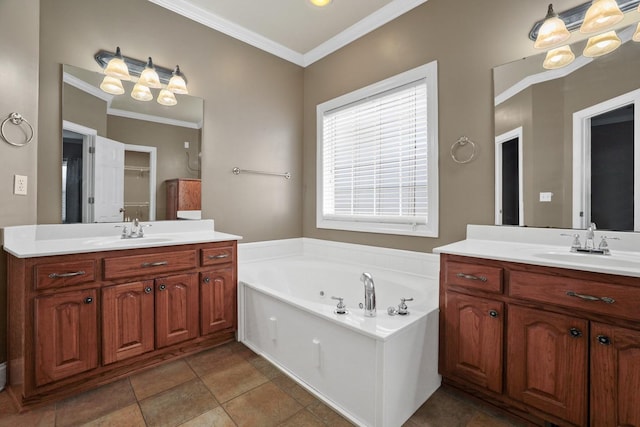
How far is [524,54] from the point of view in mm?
1932

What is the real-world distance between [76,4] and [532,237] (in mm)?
3456

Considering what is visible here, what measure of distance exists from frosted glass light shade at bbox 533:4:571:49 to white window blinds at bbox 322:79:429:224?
80 centimetres

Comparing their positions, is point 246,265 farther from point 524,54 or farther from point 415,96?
point 524,54

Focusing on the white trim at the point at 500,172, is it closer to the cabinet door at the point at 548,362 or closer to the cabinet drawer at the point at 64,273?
the cabinet door at the point at 548,362

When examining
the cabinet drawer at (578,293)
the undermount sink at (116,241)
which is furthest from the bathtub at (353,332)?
the undermount sink at (116,241)

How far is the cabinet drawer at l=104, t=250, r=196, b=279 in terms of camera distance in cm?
183

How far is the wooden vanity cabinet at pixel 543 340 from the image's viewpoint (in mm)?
1217

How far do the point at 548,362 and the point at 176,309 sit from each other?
2.16 metres

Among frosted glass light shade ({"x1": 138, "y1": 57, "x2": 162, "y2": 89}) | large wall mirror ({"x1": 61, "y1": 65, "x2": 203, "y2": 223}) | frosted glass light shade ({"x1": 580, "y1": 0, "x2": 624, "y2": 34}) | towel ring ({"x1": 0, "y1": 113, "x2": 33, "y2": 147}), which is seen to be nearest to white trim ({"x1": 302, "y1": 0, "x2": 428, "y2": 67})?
frosted glass light shade ({"x1": 580, "y1": 0, "x2": 624, "y2": 34})

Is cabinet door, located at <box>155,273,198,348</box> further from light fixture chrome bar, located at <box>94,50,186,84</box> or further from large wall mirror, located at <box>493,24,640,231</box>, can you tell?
large wall mirror, located at <box>493,24,640,231</box>

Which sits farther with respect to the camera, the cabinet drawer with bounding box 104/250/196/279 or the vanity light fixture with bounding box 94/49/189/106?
the vanity light fixture with bounding box 94/49/189/106

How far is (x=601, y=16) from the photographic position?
1579mm

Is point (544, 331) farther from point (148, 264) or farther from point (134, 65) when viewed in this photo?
point (134, 65)

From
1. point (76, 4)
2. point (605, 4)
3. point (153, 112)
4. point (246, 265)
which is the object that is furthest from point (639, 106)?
point (76, 4)
